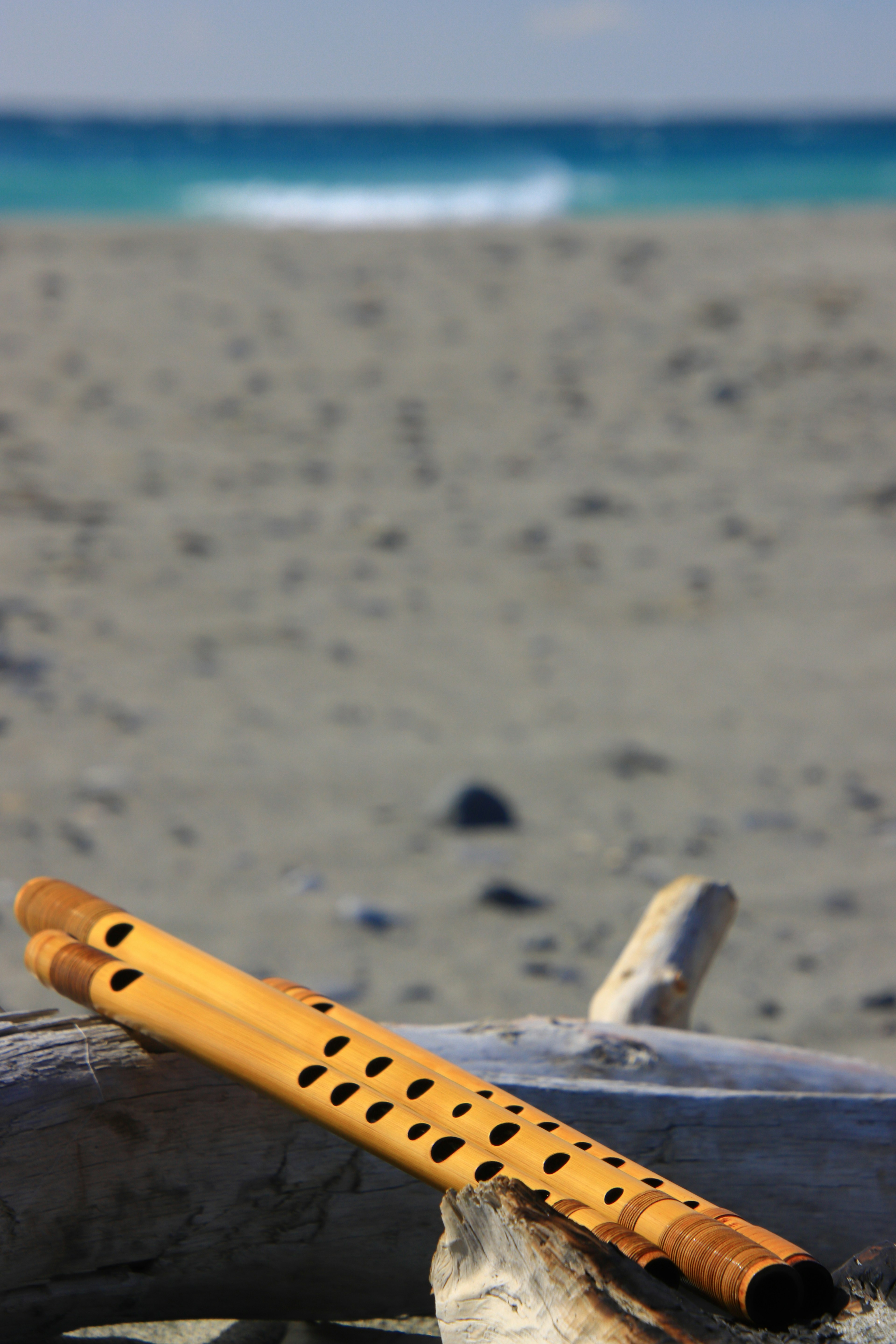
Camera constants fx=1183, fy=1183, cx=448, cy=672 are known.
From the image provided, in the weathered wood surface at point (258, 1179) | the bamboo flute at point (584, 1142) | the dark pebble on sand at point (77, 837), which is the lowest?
the dark pebble on sand at point (77, 837)

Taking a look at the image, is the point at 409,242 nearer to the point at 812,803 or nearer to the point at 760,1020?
the point at 812,803

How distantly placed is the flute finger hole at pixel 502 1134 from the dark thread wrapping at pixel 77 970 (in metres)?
0.52

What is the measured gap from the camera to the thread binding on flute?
156 centimetres

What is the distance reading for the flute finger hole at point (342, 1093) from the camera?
50.2 inches

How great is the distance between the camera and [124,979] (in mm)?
1426

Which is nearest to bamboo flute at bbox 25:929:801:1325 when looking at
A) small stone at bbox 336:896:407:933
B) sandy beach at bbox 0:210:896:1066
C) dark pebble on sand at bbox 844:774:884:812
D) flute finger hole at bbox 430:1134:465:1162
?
flute finger hole at bbox 430:1134:465:1162

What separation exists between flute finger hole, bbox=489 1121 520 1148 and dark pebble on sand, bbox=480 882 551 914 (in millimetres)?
1801

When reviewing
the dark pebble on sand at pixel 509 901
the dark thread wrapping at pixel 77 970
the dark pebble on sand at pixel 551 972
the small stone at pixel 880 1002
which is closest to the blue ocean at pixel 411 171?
the dark pebble on sand at pixel 509 901

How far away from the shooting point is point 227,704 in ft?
12.8

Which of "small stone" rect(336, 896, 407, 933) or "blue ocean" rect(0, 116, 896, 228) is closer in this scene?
"small stone" rect(336, 896, 407, 933)

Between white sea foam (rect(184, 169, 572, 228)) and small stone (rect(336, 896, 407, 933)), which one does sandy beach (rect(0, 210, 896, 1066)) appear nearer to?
small stone (rect(336, 896, 407, 933))

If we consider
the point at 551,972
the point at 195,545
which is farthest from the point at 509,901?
the point at 195,545

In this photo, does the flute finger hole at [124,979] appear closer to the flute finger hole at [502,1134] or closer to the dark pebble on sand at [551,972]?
the flute finger hole at [502,1134]

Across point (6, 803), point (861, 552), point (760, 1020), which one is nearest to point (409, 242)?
point (861, 552)
